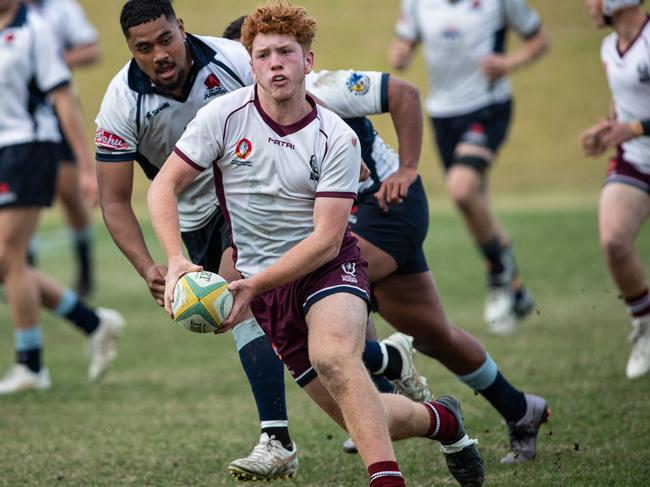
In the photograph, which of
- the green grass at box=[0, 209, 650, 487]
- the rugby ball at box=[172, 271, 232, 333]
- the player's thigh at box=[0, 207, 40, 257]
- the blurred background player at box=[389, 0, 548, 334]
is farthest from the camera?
the blurred background player at box=[389, 0, 548, 334]

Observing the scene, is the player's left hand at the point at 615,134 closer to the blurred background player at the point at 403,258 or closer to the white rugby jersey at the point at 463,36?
the blurred background player at the point at 403,258

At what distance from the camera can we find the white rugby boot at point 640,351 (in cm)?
693

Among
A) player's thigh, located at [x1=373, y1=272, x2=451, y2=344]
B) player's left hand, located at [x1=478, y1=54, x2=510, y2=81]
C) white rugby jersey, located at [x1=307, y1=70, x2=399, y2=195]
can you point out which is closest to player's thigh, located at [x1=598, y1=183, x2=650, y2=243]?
player's thigh, located at [x1=373, y1=272, x2=451, y2=344]

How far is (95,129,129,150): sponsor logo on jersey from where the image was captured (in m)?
4.97

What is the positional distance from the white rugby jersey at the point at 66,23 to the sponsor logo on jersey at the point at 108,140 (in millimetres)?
6557

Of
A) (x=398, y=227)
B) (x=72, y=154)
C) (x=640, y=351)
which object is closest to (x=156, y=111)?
(x=398, y=227)

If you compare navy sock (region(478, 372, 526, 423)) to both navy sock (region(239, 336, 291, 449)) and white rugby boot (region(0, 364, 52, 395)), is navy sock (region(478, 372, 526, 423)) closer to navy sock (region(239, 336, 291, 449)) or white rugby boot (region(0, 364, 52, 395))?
navy sock (region(239, 336, 291, 449))

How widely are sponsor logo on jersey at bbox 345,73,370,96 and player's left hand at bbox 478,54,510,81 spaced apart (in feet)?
16.2

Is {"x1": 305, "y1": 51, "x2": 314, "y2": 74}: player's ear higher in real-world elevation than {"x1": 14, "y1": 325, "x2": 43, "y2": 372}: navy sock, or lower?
higher

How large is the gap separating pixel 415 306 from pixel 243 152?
54.2 inches

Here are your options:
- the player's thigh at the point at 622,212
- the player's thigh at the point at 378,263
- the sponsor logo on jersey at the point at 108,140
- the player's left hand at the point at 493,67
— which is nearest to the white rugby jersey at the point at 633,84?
the player's thigh at the point at 622,212

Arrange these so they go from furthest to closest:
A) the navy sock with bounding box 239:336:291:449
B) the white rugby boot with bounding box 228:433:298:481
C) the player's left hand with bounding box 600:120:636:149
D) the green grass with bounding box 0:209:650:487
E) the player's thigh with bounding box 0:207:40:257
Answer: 1. the player's thigh with bounding box 0:207:40:257
2. the player's left hand with bounding box 600:120:636:149
3. the green grass with bounding box 0:209:650:487
4. the navy sock with bounding box 239:336:291:449
5. the white rugby boot with bounding box 228:433:298:481

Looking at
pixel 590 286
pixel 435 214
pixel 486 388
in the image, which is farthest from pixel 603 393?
pixel 435 214

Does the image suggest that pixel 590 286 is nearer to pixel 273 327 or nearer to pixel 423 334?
pixel 423 334
